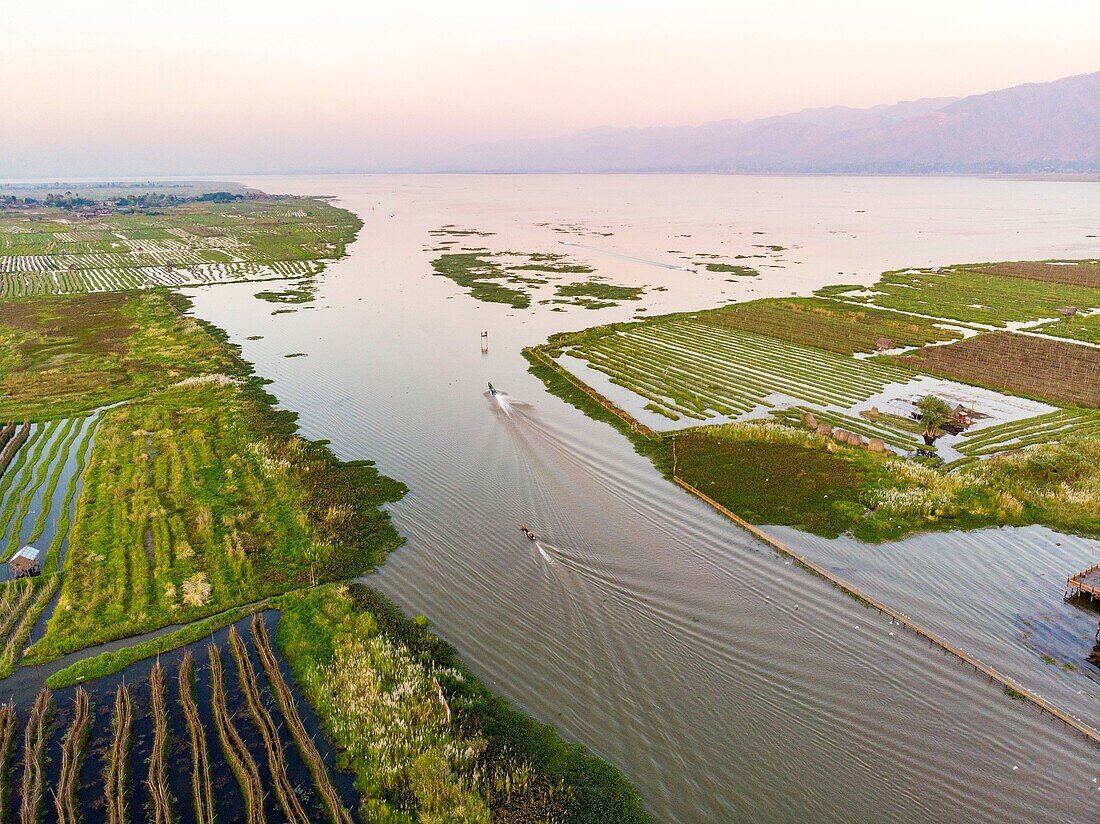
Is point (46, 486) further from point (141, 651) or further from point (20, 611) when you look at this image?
point (141, 651)

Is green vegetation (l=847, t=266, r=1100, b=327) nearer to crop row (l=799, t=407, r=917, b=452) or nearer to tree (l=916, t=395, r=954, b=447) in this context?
crop row (l=799, t=407, r=917, b=452)

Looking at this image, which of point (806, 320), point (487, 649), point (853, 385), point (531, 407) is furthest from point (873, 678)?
point (806, 320)

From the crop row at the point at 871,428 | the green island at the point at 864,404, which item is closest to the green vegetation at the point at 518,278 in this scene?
the green island at the point at 864,404

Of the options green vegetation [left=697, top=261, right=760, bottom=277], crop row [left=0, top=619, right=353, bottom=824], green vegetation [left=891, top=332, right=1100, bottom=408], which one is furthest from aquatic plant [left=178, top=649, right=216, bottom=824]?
green vegetation [left=697, top=261, right=760, bottom=277]

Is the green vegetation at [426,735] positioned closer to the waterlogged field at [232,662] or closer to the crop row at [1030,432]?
the waterlogged field at [232,662]

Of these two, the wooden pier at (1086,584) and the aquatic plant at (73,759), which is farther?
the wooden pier at (1086,584)

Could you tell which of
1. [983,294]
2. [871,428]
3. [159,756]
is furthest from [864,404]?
[983,294]
